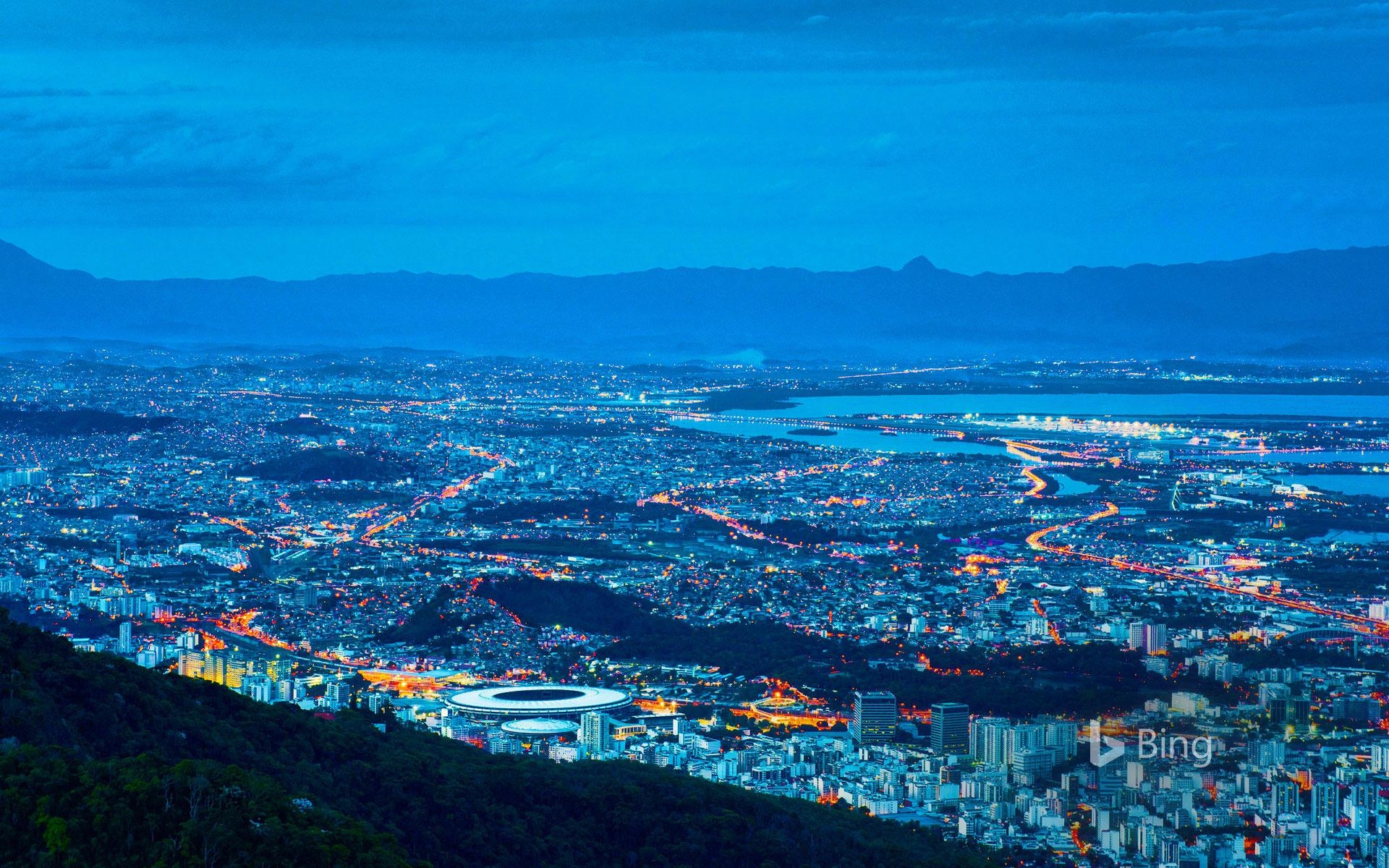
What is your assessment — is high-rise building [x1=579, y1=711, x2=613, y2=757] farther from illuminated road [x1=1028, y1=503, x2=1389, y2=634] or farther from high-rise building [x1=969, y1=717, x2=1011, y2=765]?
illuminated road [x1=1028, y1=503, x2=1389, y2=634]

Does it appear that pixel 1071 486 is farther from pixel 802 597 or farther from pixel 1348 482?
pixel 802 597

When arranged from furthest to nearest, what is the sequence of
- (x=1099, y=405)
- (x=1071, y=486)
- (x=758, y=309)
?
(x=758, y=309), (x=1099, y=405), (x=1071, y=486)

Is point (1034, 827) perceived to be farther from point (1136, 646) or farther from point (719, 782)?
point (1136, 646)

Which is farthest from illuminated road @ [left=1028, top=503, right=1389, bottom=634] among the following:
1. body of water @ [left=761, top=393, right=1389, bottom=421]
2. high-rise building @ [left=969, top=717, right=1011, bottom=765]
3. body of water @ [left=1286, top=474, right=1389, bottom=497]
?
body of water @ [left=761, top=393, right=1389, bottom=421]

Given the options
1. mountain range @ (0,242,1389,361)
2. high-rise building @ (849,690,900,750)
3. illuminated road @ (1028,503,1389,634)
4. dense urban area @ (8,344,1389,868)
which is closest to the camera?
dense urban area @ (8,344,1389,868)

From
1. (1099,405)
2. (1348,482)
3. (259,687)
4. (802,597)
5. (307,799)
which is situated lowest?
(259,687)

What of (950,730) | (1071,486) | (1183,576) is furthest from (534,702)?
(1071,486)

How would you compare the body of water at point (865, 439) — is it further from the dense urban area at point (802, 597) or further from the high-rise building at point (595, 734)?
the high-rise building at point (595, 734)

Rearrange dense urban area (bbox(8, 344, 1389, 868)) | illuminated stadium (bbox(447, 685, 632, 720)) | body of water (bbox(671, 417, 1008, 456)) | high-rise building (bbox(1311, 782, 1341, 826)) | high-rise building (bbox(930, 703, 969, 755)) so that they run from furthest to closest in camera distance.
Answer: body of water (bbox(671, 417, 1008, 456)) < illuminated stadium (bbox(447, 685, 632, 720)) < high-rise building (bbox(930, 703, 969, 755)) < dense urban area (bbox(8, 344, 1389, 868)) < high-rise building (bbox(1311, 782, 1341, 826))
